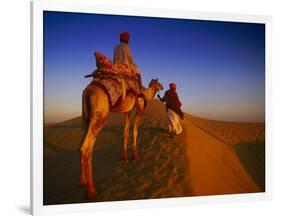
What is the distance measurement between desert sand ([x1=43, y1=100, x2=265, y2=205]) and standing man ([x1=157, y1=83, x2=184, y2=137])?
0.08 meters

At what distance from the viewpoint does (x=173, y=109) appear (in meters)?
6.05

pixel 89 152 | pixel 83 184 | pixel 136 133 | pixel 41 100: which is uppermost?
pixel 41 100

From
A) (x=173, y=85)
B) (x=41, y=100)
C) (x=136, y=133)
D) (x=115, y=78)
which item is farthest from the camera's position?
(x=173, y=85)

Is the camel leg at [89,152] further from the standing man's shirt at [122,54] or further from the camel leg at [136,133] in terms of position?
the standing man's shirt at [122,54]

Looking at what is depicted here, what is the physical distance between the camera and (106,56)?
5.72 metres

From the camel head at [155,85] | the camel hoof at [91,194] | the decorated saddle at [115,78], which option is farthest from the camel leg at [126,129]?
the camel hoof at [91,194]

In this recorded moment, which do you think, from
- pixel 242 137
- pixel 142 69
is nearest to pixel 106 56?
pixel 142 69

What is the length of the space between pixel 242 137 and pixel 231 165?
0.40 meters

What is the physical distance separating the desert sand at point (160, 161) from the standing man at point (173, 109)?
3.1 inches

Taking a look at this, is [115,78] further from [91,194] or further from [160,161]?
[91,194]

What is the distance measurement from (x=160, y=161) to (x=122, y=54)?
136cm

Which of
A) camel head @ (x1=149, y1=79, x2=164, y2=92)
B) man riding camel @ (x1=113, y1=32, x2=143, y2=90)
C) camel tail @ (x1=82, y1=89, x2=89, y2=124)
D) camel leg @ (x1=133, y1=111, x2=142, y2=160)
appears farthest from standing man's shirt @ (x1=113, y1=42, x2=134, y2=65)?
camel leg @ (x1=133, y1=111, x2=142, y2=160)

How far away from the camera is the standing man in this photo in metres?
6.02

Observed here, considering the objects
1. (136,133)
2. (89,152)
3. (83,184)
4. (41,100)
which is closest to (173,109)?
(136,133)
